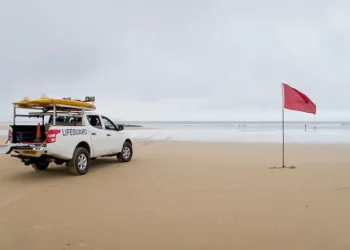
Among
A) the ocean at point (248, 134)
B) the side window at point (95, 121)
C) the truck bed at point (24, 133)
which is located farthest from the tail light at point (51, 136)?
the ocean at point (248, 134)

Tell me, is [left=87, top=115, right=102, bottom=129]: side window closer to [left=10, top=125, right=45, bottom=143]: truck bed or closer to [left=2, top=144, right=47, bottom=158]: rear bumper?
[left=10, top=125, right=45, bottom=143]: truck bed

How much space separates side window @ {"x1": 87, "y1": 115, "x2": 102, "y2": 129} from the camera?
8736mm

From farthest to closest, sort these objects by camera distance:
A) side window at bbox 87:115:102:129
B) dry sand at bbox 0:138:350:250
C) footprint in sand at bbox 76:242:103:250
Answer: side window at bbox 87:115:102:129, dry sand at bbox 0:138:350:250, footprint in sand at bbox 76:242:103:250

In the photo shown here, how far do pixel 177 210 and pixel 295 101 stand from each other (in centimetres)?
574

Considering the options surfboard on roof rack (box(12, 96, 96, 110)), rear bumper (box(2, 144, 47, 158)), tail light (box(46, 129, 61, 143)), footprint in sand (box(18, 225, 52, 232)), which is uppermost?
surfboard on roof rack (box(12, 96, 96, 110))

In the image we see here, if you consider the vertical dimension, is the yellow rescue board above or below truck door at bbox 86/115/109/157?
above

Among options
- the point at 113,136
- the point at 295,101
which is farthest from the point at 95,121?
the point at 295,101

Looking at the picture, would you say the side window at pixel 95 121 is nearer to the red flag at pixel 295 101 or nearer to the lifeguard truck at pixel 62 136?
the lifeguard truck at pixel 62 136

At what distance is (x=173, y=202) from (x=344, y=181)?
444 centimetres

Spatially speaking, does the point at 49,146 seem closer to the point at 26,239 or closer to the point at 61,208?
the point at 61,208

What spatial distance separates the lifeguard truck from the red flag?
5.71 meters

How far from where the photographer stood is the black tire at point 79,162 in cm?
763

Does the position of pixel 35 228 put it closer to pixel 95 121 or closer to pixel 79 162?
pixel 79 162

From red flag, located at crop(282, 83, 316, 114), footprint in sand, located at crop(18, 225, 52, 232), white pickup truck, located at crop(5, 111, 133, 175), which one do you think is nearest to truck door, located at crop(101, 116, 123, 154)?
white pickup truck, located at crop(5, 111, 133, 175)
